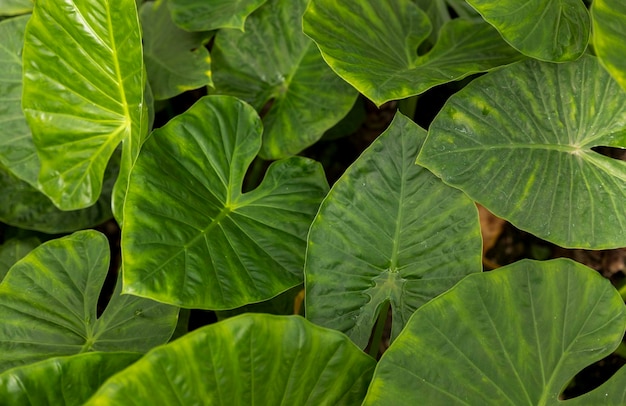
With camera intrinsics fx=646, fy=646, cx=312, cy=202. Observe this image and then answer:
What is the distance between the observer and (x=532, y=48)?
1032 millimetres

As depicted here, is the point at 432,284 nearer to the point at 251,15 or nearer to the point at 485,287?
the point at 485,287

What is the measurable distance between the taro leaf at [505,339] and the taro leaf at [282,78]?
523 mm

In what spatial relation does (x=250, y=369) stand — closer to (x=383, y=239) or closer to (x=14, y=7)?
(x=383, y=239)

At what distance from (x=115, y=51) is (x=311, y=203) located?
1.37 feet

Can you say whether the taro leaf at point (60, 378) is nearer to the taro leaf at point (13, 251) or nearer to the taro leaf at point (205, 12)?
the taro leaf at point (13, 251)

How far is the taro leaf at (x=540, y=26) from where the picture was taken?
101cm

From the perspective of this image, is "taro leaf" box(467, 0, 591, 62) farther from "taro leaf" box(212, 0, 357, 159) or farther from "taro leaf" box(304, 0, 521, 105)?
"taro leaf" box(212, 0, 357, 159)

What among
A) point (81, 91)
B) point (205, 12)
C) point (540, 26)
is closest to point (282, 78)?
point (205, 12)

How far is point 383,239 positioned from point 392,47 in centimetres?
40

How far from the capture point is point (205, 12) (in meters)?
1.36

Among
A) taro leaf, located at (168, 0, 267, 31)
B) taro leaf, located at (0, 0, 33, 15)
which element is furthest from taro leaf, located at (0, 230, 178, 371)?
taro leaf, located at (0, 0, 33, 15)

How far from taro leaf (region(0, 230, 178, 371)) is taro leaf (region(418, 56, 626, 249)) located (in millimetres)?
530

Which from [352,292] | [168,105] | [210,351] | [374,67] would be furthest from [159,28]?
[210,351]

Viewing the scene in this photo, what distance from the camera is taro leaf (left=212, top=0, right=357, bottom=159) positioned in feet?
4.26
